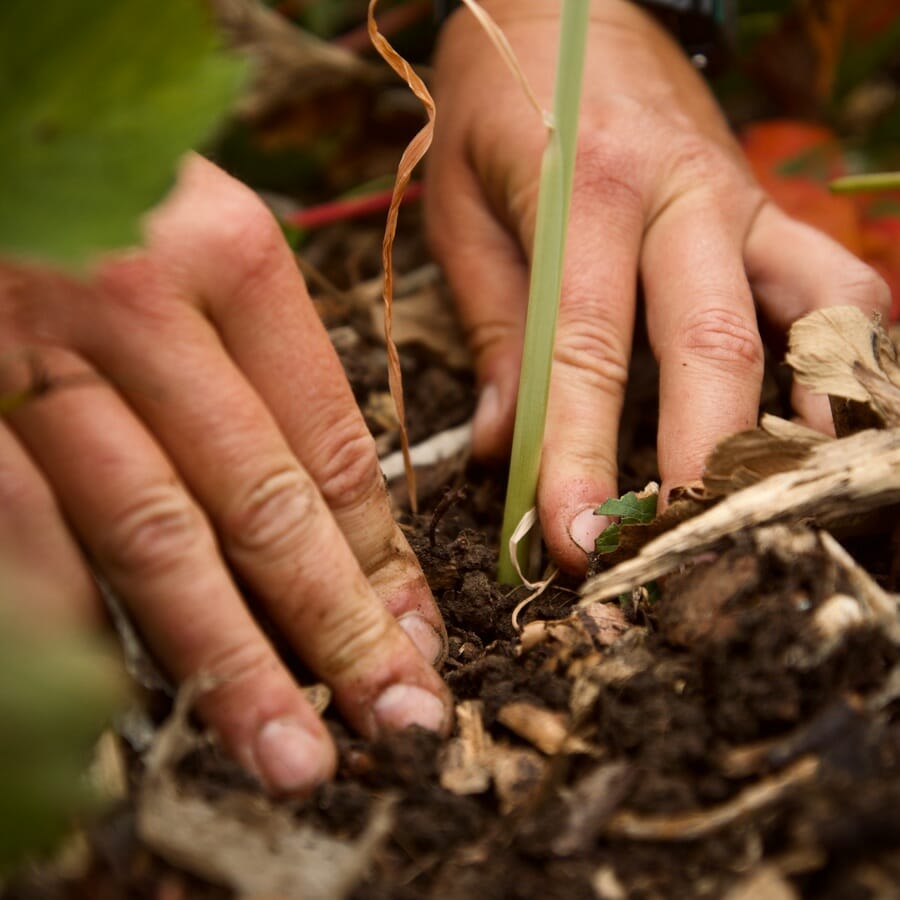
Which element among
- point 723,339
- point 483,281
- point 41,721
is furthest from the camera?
point 483,281

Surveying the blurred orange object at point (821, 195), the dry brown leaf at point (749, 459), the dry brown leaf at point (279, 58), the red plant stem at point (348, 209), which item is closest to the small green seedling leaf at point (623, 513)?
the dry brown leaf at point (749, 459)

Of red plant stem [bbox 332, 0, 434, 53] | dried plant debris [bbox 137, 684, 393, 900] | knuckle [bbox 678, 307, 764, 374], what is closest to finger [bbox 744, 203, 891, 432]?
knuckle [bbox 678, 307, 764, 374]

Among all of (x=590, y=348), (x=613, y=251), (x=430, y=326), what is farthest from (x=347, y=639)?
(x=430, y=326)

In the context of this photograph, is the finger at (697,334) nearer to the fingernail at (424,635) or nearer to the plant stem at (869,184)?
the plant stem at (869,184)

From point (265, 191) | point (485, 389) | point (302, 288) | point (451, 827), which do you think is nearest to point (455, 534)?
point (485, 389)

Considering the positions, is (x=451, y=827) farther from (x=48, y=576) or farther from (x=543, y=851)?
(x=48, y=576)

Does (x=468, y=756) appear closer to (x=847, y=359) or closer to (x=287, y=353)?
(x=287, y=353)
